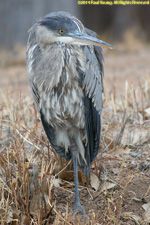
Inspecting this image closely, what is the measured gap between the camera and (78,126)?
2.45 meters

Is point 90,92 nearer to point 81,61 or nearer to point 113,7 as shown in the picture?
point 81,61

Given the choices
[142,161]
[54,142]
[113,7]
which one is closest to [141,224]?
[142,161]

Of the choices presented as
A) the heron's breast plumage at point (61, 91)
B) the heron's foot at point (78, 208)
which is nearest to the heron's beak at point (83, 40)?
the heron's breast plumage at point (61, 91)

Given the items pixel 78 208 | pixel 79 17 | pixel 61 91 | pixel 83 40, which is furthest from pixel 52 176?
pixel 79 17

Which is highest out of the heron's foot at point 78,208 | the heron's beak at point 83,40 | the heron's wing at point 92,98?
the heron's beak at point 83,40

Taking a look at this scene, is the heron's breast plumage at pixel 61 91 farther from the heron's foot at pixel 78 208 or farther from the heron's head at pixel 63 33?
the heron's foot at pixel 78 208

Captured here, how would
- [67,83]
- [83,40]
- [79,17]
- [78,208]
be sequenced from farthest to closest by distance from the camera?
[79,17] < [78,208] < [67,83] < [83,40]

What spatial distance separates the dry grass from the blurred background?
2828mm

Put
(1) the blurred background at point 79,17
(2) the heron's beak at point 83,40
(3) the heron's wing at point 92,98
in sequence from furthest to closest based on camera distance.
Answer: (1) the blurred background at point 79,17 → (3) the heron's wing at point 92,98 → (2) the heron's beak at point 83,40

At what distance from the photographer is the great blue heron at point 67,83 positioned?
7.21ft

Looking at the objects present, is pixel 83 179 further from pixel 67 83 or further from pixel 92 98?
pixel 67 83

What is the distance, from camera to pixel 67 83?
7.54 feet

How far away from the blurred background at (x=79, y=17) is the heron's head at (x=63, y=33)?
12.3ft

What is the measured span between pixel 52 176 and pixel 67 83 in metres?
0.63
